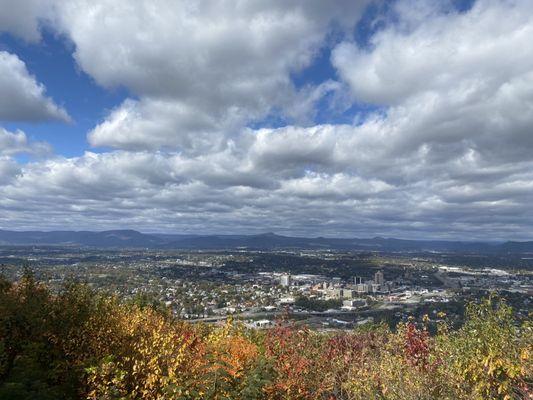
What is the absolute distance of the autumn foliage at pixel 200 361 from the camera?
8.83m

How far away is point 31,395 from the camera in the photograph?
8.48 metres

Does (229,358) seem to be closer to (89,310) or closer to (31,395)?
(31,395)

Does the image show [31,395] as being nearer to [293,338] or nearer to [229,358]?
[229,358]

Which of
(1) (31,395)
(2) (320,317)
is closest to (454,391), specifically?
(1) (31,395)

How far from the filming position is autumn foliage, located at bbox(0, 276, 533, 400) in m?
8.83

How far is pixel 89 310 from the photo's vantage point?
511 inches

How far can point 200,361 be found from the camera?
9828mm

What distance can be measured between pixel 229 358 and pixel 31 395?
4.32m

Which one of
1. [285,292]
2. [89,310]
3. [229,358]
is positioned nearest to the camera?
[229,358]

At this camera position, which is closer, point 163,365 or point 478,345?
point 163,365

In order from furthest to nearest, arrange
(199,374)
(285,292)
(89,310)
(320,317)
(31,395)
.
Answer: (285,292)
(320,317)
(89,310)
(199,374)
(31,395)

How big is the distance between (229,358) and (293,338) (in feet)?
12.5

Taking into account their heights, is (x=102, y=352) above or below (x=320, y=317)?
above

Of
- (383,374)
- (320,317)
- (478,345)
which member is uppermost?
(478,345)
